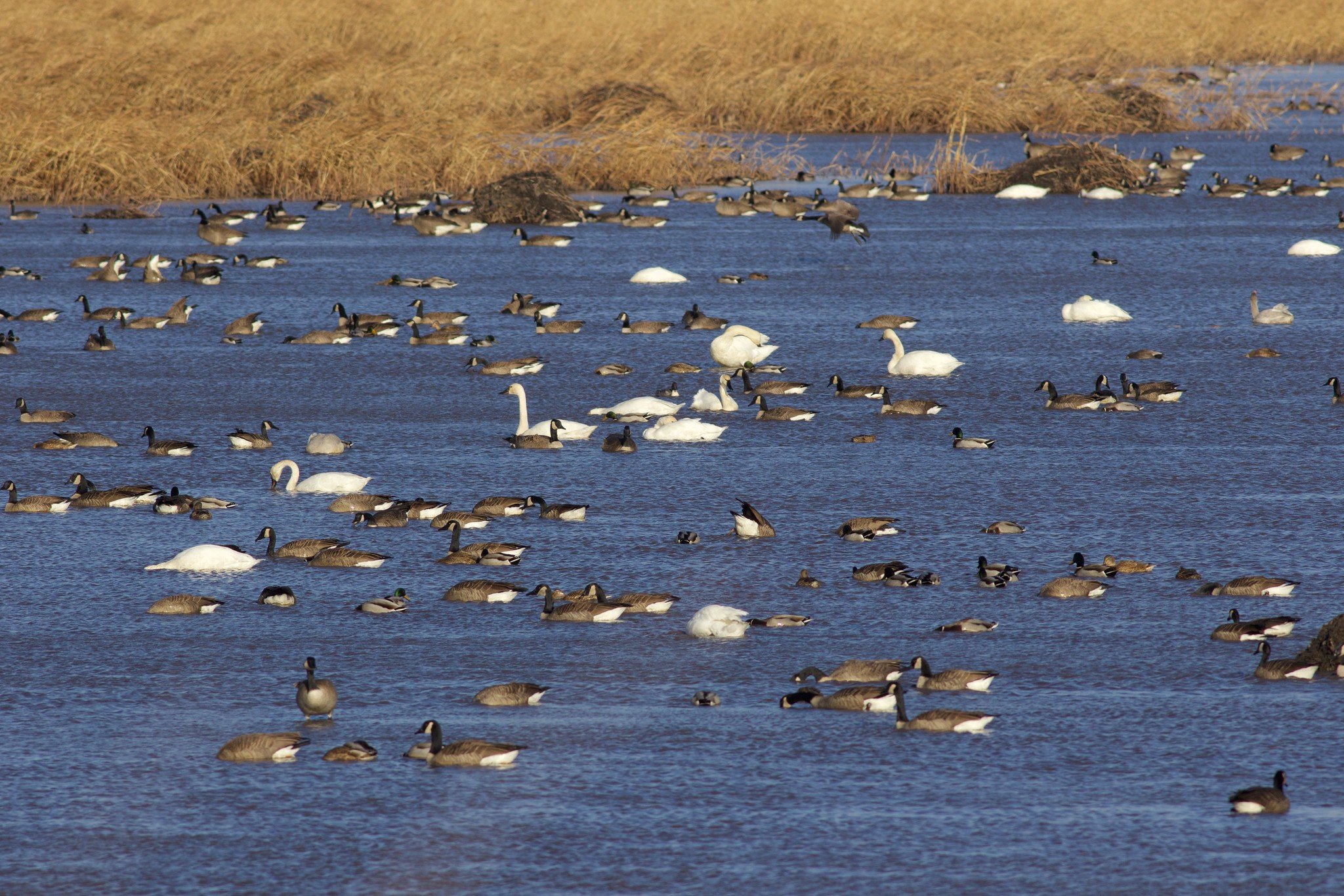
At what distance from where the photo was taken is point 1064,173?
41.0 m

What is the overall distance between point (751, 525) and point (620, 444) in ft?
12.3

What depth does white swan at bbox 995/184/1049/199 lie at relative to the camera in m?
40.8

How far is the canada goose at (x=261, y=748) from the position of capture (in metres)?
10.9

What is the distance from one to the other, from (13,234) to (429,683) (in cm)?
2734

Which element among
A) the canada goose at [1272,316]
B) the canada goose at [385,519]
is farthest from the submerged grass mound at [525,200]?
the canada goose at [385,519]

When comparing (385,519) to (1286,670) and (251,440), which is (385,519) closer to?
(251,440)

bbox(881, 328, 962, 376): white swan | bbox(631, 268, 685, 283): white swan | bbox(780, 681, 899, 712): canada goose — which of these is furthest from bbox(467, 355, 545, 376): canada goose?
bbox(780, 681, 899, 712): canada goose

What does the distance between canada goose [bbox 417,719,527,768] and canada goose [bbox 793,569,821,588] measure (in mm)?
3961

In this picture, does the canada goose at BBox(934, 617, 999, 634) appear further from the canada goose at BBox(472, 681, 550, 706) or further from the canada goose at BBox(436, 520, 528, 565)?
the canada goose at BBox(436, 520, 528, 565)

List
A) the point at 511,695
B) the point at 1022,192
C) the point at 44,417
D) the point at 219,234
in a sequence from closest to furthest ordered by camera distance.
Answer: the point at 511,695
the point at 44,417
the point at 219,234
the point at 1022,192

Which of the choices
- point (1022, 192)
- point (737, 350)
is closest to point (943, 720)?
point (737, 350)

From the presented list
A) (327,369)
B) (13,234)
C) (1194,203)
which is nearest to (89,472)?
(327,369)

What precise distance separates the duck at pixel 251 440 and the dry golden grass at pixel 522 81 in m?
A: 22.9

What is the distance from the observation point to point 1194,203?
3872 centimetres
